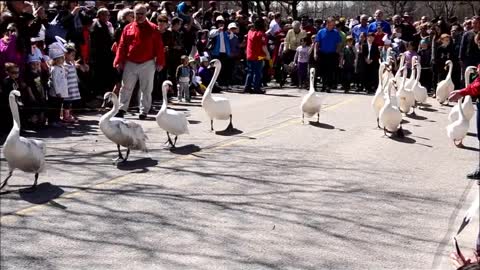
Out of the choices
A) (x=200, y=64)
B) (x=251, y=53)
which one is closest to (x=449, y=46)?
(x=251, y=53)

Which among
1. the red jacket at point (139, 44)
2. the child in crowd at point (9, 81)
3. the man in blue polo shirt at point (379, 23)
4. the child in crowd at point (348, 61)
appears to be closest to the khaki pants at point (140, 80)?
the red jacket at point (139, 44)

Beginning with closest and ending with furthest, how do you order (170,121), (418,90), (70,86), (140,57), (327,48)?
(170,121) < (70,86) < (140,57) < (418,90) < (327,48)

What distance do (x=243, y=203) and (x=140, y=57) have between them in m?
6.12

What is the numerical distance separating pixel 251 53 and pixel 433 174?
33.9 feet

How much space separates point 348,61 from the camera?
70.2 ft

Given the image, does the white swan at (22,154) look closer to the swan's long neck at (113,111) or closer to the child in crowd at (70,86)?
the swan's long neck at (113,111)

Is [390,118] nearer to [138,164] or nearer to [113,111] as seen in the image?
[138,164]

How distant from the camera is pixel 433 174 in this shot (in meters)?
10.0

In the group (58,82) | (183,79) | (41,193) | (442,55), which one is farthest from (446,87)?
(41,193)

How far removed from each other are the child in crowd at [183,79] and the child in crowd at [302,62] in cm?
492

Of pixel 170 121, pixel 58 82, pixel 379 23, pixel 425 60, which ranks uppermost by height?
pixel 379 23

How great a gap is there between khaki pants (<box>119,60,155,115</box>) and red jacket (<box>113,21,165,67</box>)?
0.14 m

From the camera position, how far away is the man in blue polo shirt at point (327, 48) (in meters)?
20.6

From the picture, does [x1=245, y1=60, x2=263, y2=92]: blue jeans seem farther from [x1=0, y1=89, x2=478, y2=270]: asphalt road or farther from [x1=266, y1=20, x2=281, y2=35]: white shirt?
[x1=0, y1=89, x2=478, y2=270]: asphalt road
